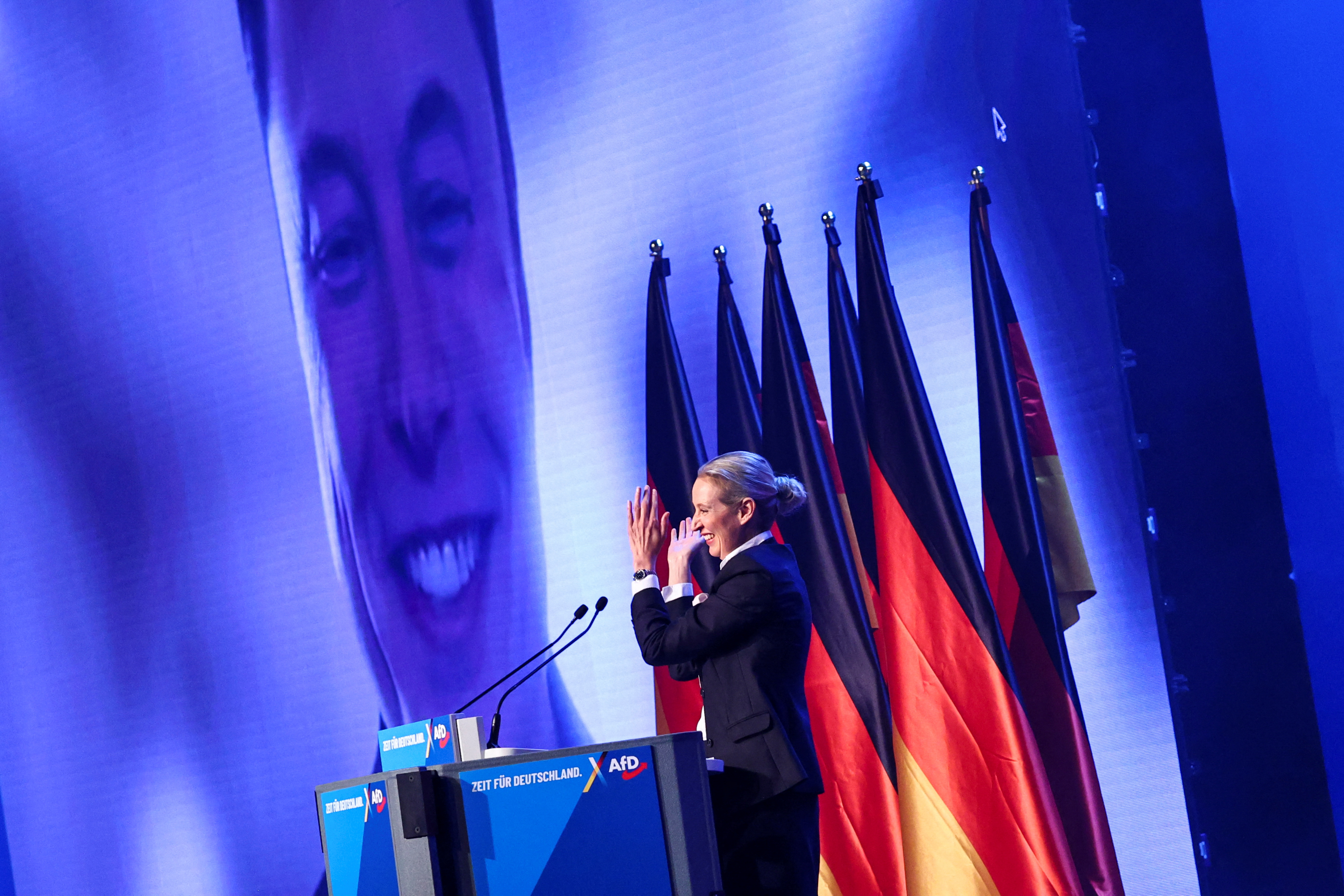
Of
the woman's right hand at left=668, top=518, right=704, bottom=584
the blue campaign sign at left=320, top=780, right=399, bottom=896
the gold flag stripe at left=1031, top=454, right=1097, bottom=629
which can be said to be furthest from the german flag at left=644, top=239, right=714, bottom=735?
the blue campaign sign at left=320, top=780, right=399, bottom=896

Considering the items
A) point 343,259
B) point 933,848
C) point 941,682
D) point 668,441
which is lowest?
point 933,848

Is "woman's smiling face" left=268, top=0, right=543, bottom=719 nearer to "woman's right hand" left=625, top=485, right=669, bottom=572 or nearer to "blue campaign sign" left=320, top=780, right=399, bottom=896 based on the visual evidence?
"woman's right hand" left=625, top=485, right=669, bottom=572

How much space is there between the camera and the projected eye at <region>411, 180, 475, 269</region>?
4047 mm

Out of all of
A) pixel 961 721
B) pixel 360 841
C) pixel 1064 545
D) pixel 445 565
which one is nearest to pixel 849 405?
pixel 1064 545

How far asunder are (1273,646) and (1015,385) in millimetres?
880

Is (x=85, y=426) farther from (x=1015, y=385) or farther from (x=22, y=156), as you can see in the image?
(x=1015, y=385)

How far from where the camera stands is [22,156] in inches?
188

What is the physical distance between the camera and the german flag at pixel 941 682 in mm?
3012

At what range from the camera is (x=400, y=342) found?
4.11 meters

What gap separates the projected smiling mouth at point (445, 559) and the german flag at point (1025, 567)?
162cm

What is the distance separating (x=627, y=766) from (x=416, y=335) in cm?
248

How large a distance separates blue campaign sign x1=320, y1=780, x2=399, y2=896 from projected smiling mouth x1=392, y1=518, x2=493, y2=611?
5.58 feet

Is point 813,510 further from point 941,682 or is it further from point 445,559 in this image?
point 445,559

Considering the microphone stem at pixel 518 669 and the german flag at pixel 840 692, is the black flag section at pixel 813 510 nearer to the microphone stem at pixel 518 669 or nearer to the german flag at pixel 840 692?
the german flag at pixel 840 692
